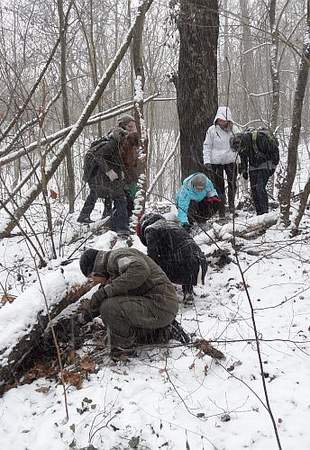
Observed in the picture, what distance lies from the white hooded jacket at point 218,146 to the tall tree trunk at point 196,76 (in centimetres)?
21

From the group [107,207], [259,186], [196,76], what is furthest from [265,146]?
[107,207]

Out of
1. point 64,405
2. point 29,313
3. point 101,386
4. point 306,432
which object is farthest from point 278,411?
point 29,313

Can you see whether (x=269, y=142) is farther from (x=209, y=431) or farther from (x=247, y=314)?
(x=209, y=431)

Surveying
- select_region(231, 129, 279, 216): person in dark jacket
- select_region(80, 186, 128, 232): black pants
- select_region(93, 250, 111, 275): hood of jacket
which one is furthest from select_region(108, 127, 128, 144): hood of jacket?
select_region(93, 250, 111, 275): hood of jacket

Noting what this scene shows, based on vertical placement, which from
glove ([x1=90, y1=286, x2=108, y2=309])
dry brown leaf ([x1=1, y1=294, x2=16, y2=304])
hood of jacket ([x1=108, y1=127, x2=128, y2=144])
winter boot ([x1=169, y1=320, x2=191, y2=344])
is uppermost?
hood of jacket ([x1=108, y1=127, x2=128, y2=144])

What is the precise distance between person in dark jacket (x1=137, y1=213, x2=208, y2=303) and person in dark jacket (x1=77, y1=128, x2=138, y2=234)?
144 centimetres

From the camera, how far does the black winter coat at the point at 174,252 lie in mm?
4684

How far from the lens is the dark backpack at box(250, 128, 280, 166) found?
6.42 metres

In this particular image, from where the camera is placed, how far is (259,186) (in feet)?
21.6

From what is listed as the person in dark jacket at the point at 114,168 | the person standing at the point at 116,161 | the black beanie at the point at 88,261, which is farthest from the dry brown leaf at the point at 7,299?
the person standing at the point at 116,161

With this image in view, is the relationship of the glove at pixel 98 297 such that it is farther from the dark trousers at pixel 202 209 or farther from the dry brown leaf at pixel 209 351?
the dark trousers at pixel 202 209

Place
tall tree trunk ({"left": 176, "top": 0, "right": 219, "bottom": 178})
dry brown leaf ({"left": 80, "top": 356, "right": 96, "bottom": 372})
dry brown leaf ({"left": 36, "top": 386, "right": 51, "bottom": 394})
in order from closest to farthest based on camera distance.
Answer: dry brown leaf ({"left": 36, "top": 386, "right": 51, "bottom": 394})
dry brown leaf ({"left": 80, "top": 356, "right": 96, "bottom": 372})
tall tree trunk ({"left": 176, "top": 0, "right": 219, "bottom": 178})

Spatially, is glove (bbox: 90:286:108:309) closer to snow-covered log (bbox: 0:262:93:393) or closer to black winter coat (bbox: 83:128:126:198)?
snow-covered log (bbox: 0:262:93:393)

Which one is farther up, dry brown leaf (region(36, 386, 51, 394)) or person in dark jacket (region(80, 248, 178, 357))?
person in dark jacket (region(80, 248, 178, 357))
